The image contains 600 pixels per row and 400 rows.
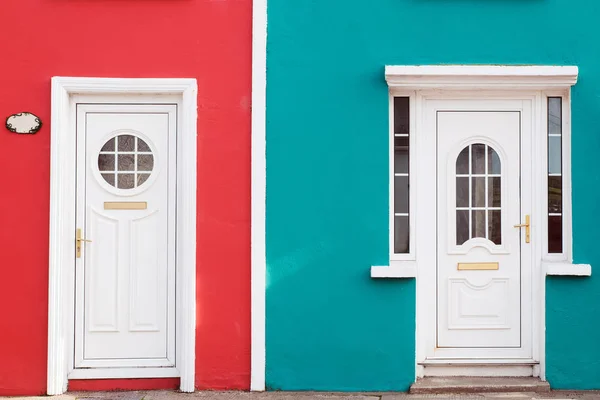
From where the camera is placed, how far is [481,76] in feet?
23.0

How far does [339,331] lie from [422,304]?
73cm

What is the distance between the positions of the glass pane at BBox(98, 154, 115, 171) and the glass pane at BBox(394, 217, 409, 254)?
2.43m

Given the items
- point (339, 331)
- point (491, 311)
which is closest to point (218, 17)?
point (339, 331)

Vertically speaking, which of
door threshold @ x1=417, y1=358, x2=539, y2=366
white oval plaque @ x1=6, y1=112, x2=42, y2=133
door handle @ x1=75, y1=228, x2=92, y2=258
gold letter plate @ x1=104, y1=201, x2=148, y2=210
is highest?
white oval plaque @ x1=6, y1=112, x2=42, y2=133

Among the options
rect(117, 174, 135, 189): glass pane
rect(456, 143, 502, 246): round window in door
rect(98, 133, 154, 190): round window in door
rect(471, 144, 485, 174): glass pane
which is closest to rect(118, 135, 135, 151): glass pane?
rect(98, 133, 154, 190): round window in door

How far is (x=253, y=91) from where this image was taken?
23.4 ft

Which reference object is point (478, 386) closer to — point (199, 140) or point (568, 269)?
point (568, 269)

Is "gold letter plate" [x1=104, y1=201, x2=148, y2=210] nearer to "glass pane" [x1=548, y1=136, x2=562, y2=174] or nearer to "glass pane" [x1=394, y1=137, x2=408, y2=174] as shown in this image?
"glass pane" [x1=394, y1=137, x2=408, y2=174]

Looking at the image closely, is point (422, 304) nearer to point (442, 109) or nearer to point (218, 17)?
point (442, 109)

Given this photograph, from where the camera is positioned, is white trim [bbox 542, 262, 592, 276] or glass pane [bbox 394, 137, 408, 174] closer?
white trim [bbox 542, 262, 592, 276]

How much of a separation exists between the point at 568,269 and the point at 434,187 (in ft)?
4.17

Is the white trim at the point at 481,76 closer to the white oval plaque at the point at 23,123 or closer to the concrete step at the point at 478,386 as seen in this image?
the concrete step at the point at 478,386

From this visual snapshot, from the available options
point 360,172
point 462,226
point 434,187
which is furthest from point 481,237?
point 360,172

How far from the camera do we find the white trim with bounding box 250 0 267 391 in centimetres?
710
